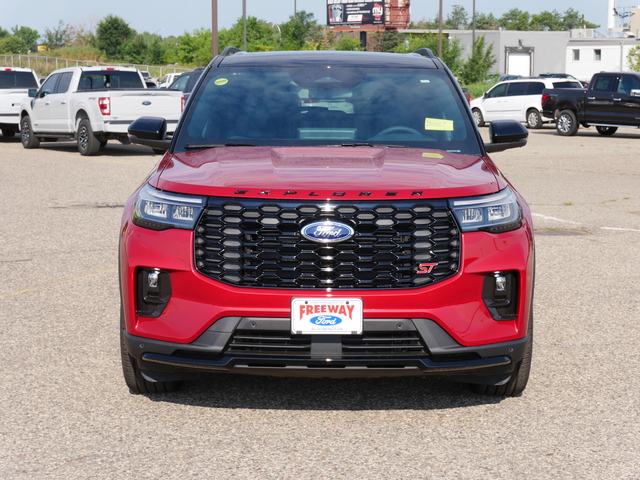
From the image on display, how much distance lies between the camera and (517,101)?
33031mm

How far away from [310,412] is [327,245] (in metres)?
0.90

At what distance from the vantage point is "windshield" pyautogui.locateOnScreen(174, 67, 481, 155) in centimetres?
540

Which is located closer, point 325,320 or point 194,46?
point 325,320

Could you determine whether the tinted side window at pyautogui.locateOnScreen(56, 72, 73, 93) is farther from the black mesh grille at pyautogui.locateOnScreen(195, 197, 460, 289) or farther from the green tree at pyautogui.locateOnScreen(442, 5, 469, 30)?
the green tree at pyautogui.locateOnScreen(442, 5, 469, 30)

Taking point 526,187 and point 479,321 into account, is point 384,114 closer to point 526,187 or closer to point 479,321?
point 479,321

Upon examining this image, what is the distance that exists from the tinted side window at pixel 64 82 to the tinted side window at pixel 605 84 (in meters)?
15.2

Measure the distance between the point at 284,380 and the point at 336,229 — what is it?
125 cm

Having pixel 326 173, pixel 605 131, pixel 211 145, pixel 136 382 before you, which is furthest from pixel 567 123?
pixel 136 382

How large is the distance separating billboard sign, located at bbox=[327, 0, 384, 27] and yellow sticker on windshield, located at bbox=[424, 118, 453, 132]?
97752mm

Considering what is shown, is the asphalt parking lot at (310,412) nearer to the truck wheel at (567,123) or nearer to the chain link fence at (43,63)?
the truck wheel at (567,123)

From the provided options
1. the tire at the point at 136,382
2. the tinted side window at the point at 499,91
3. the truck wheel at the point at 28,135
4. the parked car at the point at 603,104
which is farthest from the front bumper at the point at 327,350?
the tinted side window at the point at 499,91

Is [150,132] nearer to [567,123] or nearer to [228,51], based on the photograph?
[228,51]

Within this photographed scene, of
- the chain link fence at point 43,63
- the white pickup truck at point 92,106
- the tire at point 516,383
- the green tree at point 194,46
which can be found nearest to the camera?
the tire at point 516,383

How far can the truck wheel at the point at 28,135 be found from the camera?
2319 centimetres
